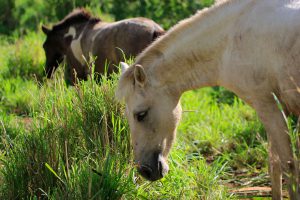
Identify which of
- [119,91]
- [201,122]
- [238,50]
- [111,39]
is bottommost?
[201,122]

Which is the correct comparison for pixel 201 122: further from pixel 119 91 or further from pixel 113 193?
pixel 113 193

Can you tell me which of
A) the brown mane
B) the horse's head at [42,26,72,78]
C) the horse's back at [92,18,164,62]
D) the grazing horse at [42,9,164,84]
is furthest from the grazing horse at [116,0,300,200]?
the horse's head at [42,26,72,78]

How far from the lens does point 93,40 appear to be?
8.25m

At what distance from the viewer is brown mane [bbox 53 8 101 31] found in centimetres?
880

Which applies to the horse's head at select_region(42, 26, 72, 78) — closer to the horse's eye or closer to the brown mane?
the brown mane

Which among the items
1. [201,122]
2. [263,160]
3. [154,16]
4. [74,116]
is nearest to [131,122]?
[74,116]

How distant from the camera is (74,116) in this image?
473 centimetres

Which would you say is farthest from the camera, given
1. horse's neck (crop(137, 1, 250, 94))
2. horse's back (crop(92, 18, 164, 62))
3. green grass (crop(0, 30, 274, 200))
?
horse's back (crop(92, 18, 164, 62))

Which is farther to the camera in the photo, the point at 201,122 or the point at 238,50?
the point at 201,122

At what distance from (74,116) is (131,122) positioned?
0.50m

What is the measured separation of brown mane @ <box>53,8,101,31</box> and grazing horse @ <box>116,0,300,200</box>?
4.14 m

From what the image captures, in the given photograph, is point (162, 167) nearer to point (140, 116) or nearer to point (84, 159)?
point (140, 116)

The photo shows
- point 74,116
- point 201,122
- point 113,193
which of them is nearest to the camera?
point 113,193

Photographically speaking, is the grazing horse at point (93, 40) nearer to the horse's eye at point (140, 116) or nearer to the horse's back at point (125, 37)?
the horse's back at point (125, 37)
